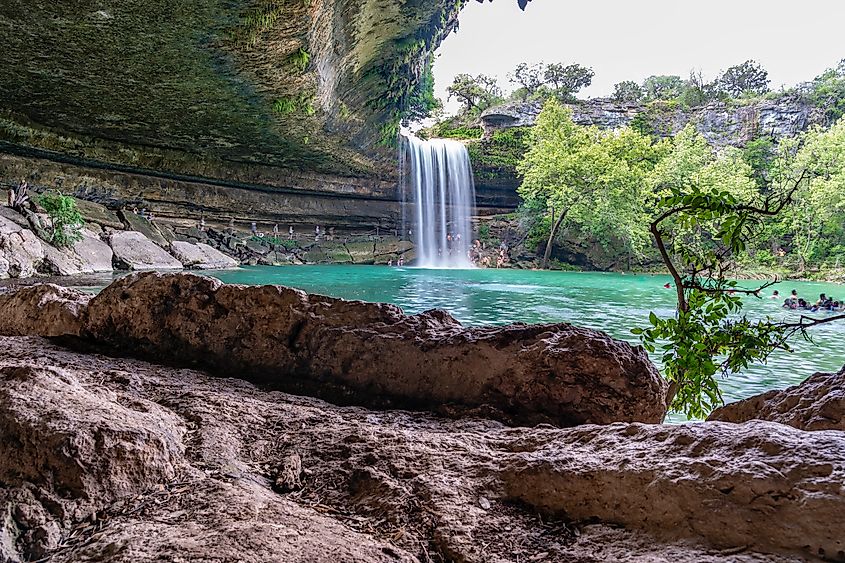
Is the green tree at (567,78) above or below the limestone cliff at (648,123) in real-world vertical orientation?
above

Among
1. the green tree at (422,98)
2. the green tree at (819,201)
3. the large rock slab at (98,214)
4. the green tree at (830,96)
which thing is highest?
the green tree at (830,96)

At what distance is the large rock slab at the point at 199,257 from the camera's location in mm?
18531

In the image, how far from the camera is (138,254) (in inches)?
656

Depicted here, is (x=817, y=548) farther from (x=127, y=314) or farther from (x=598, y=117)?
(x=598, y=117)

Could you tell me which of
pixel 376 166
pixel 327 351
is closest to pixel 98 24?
pixel 327 351

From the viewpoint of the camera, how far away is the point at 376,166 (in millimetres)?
24469

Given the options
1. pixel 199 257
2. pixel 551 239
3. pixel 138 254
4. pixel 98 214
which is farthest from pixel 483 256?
pixel 98 214

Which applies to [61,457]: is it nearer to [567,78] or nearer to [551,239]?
[551,239]

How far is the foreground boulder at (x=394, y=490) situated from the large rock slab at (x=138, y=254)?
1682cm

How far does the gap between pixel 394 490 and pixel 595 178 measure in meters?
26.7

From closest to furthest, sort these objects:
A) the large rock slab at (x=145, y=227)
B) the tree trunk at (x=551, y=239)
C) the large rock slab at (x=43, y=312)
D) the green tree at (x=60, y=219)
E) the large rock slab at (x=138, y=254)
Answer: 1. the large rock slab at (x=43, y=312)
2. the green tree at (x=60, y=219)
3. the large rock slab at (x=138, y=254)
4. the large rock slab at (x=145, y=227)
5. the tree trunk at (x=551, y=239)

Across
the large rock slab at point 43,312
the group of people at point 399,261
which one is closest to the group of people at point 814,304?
the large rock slab at point 43,312

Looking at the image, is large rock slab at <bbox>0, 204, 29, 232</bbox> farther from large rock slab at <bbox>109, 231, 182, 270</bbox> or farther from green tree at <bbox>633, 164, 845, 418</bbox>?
green tree at <bbox>633, 164, 845, 418</bbox>

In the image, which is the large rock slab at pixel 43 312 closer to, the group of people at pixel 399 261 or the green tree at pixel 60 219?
the green tree at pixel 60 219
